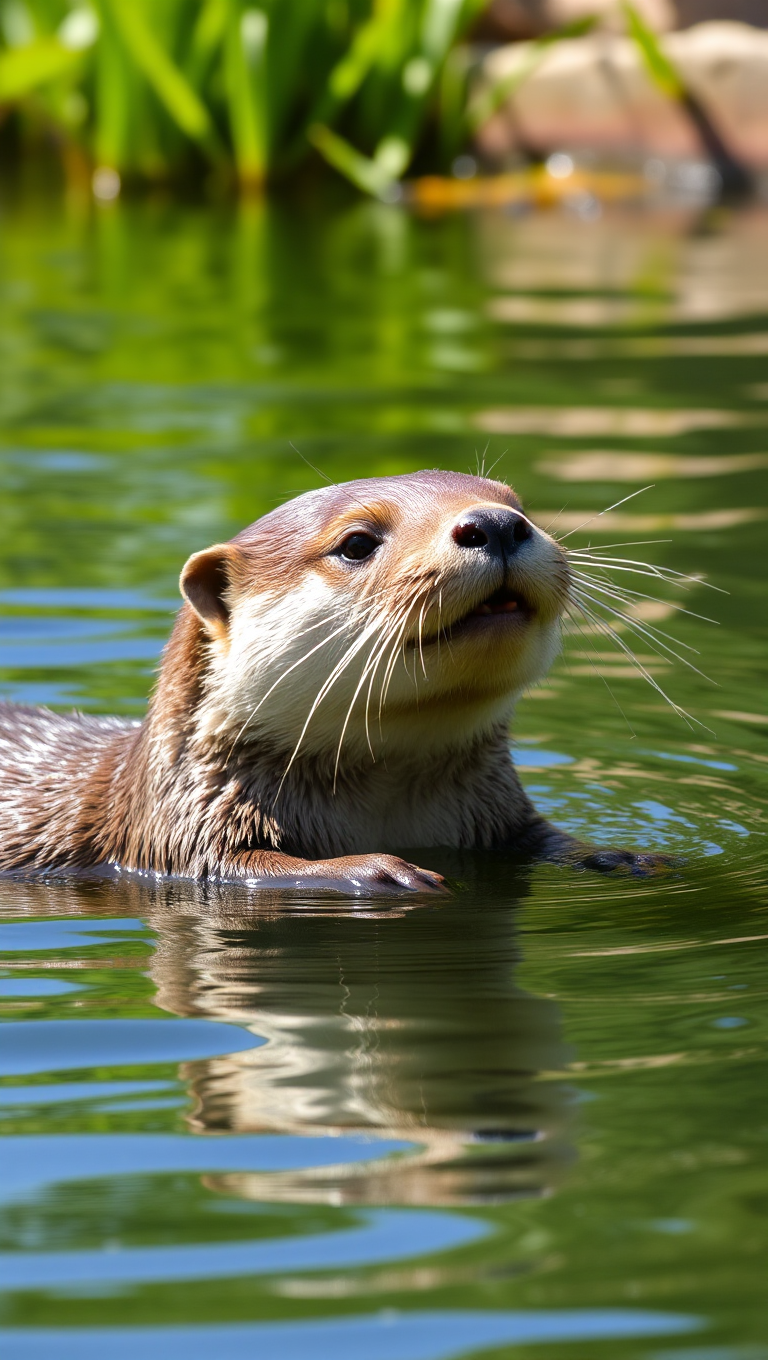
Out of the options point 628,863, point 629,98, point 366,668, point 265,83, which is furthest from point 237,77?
point 366,668

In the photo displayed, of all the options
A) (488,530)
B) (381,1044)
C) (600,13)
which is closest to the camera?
(381,1044)

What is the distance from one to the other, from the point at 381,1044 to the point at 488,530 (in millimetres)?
1144

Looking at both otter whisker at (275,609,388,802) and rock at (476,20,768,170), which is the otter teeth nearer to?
otter whisker at (275,609,388,802)

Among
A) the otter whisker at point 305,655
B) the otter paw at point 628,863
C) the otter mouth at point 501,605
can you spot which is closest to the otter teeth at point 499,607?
the otter mouth at point 501,605

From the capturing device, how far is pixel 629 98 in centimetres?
1803

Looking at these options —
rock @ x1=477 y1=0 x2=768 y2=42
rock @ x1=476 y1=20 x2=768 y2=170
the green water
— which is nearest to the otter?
the green water

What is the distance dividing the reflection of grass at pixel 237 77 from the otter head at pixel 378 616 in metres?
12.9

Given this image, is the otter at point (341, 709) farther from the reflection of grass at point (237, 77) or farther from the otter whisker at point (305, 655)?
the reflection of grass at point (237, 77)

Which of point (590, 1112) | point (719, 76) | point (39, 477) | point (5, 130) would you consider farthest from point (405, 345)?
point (5, 130)

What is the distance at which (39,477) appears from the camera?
886cm

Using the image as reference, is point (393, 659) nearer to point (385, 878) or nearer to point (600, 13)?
point (385, 878)

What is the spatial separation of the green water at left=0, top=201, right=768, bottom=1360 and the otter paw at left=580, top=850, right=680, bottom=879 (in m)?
0.05

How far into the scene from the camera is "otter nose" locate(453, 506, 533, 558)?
4.17m

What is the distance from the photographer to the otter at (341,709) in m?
4.30
